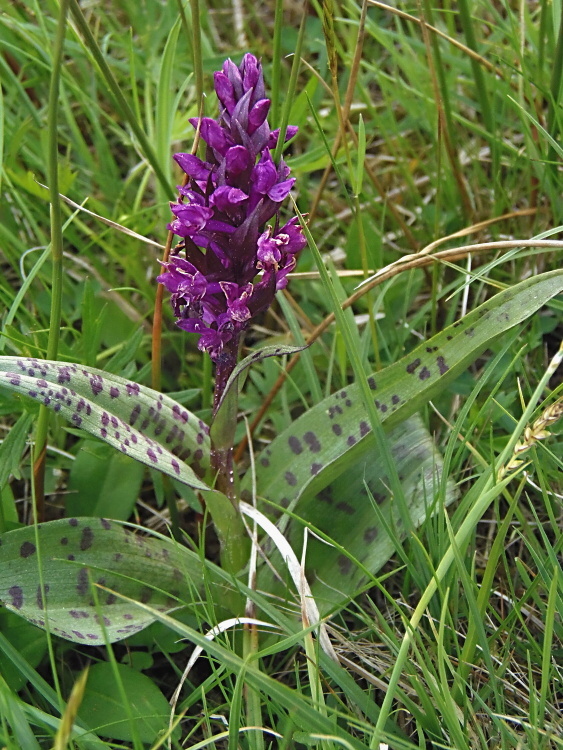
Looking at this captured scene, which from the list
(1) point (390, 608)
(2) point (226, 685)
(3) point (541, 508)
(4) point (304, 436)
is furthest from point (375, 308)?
(2) point (226, 685)

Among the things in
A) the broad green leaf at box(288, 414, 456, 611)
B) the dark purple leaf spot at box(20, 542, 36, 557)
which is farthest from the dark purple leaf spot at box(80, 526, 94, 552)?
the broad green leaf at box(288, 414, 456, 611)

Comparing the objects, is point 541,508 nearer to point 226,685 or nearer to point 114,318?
point 226,685

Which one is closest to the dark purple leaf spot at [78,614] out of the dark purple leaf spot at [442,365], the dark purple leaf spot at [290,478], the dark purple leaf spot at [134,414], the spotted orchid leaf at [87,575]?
the spotted orchid leaf at [87,575]

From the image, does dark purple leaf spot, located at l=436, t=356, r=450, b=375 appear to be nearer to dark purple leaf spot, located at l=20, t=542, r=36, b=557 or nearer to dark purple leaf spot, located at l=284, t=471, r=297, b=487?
dark purple leaf spot, located at l=284, t=471, r=297, b=487

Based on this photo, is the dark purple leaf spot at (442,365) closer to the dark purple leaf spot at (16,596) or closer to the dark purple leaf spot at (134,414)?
the dark purple leaf spot at (134,414)

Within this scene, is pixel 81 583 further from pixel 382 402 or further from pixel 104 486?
pixel 382 402
